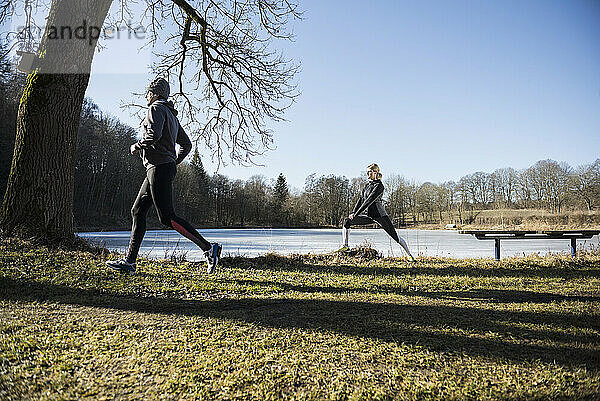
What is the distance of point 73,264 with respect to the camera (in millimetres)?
4230

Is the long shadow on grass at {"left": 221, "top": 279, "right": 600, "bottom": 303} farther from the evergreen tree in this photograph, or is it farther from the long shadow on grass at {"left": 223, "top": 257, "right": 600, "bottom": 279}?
the evergreen tree

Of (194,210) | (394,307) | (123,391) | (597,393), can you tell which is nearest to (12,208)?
(123,391)

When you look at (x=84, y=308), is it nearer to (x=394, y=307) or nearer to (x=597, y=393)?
(x=394, y=307)

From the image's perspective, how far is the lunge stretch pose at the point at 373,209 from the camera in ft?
23.7

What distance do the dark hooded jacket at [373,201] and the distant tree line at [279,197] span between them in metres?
25.6

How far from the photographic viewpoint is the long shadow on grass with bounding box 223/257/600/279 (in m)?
5.94

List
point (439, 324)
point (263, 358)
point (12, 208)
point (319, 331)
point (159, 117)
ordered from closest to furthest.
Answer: point (263, 358) < point (319, 331) < point (439, 324) < point (159, 117) < point (12, 208)

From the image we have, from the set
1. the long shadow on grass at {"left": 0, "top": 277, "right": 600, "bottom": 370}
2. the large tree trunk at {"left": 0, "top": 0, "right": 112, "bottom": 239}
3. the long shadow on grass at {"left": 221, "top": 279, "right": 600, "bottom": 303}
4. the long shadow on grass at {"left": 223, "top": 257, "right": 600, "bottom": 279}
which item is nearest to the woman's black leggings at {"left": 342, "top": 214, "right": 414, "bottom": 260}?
the long shadow on grass at {"left": 223, "top": 257, "right": 600, "bottom": 279}

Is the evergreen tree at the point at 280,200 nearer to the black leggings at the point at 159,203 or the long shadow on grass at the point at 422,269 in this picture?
the long shadow on grass at the point at 422,269

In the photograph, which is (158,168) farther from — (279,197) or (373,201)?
(279,197)

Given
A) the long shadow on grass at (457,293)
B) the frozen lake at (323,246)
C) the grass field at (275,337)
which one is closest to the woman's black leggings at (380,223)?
the frozen lake at (323,246)

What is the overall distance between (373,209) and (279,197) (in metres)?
52.2

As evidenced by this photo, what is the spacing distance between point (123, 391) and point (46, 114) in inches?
174

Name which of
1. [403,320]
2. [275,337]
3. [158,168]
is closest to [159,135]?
[158,168]
